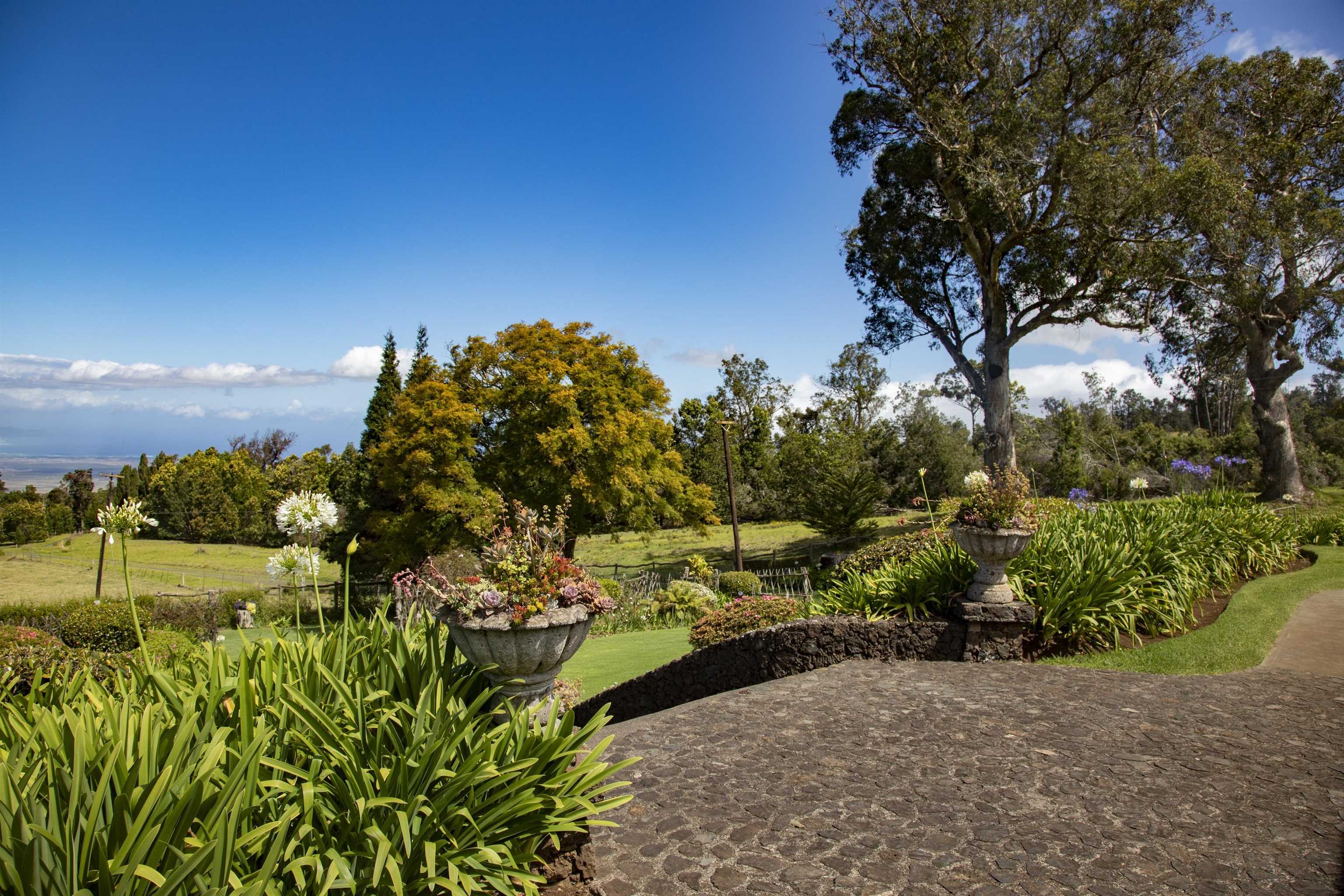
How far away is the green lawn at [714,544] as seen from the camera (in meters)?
28.4

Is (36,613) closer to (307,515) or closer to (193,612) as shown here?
(193,612)

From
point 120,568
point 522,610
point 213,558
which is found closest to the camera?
point 522,610

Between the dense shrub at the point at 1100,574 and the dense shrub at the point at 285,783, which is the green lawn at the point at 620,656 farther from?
the dense shrub at the point at 285,783

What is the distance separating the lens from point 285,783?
9.42 ft

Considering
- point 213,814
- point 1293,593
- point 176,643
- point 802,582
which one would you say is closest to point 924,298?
point 802,582

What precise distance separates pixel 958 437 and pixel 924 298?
17.6 m

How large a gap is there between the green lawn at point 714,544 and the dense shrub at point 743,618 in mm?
15052

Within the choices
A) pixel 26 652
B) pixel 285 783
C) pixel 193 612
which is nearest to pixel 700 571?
pixel 193 612

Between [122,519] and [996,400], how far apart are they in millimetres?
19760

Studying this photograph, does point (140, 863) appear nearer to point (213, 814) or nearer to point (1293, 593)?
point (213, 814)

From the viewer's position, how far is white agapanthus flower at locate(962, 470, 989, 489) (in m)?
7.27

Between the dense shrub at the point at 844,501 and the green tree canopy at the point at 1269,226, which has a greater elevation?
the green tree canopy at the point at 1269,226

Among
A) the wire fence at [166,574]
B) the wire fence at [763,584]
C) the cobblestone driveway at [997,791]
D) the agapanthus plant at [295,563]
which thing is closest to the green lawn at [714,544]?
the wire fence at [763,584]

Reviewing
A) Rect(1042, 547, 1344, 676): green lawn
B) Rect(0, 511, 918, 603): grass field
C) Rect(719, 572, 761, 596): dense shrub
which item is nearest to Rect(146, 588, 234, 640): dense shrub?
Rect(0, 511, 918, 603): grass field
